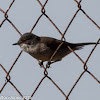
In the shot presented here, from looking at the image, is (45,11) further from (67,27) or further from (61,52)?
(61,52)

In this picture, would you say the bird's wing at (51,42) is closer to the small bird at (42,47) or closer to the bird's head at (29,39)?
the small bird at (42,47)

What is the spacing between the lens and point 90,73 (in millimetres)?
1992

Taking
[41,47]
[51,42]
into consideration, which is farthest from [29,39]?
[51,42]

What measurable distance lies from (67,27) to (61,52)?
147 cm

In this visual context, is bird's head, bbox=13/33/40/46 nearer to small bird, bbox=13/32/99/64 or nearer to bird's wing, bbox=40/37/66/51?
small bird, bbox=13/32/99/64

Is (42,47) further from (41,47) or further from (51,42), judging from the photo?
(51,42)

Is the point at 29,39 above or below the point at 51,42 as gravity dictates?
above

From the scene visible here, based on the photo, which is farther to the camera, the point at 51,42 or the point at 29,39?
the point at 29,39

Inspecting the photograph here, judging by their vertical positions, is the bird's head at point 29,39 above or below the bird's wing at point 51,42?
above

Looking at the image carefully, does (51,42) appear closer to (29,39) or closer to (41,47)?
(41,47)

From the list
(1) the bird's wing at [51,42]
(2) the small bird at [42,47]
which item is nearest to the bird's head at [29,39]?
(2) the small bird at [42,47]

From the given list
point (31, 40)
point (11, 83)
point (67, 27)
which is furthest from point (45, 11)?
point (31, 40)

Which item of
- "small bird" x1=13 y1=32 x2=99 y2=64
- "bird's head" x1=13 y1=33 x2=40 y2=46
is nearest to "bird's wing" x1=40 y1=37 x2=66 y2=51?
"small bird" x1=13 y1=32 x2=99 y2=64

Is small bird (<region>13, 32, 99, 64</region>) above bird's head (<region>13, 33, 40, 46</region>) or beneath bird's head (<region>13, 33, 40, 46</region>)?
beneath
